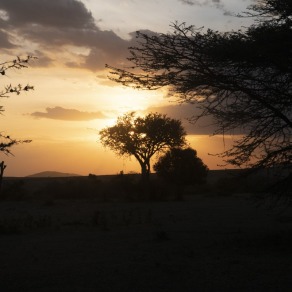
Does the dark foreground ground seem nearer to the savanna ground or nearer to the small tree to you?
the savanna ground

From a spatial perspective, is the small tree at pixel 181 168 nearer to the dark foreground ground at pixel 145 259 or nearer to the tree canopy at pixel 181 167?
the tree canopy at pixel 181 167

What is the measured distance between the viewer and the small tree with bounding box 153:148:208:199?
1746 inches

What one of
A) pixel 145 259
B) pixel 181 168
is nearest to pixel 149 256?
pixel 145 259

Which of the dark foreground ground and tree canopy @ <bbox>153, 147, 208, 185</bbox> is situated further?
tree canopy @ <bbox>153, 147, 208, 185</bbox>

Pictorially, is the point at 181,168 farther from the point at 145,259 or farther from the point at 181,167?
the point at 145,259

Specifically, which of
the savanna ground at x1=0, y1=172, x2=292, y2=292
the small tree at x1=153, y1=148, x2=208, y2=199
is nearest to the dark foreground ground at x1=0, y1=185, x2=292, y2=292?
the savanna ground at x1=0, y1=172, x2=292, y2=292

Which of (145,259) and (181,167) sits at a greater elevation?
(181,167)

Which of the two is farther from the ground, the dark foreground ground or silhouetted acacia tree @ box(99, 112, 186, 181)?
silhouetted acacia tree @ box(99, 112, 186, 181)

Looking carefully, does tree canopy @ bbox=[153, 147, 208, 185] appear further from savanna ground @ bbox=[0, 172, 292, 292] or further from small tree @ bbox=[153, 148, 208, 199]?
savanna ground @ bbox=[0, 172, 292, 292]

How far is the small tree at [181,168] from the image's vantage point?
44344mm

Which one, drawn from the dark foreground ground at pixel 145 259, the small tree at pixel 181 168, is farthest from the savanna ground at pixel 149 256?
the small tree at pixel 181 168

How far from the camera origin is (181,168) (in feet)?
146

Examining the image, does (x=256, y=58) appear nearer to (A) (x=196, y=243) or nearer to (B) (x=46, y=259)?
(A) (x=196, y=243)

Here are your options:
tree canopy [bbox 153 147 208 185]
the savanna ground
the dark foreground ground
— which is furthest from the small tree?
the dark foreground ground
